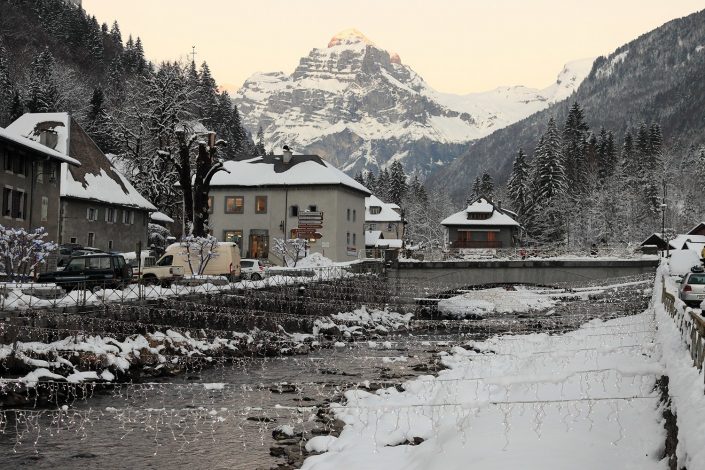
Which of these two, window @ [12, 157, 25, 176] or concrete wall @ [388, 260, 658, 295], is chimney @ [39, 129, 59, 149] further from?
concrete wall @ [388, 260, 658, 295]

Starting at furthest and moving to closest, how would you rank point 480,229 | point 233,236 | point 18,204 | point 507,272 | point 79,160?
1. point 480,229
2. point 233,236
3. point 507,272
4. point 79,160
5. point 18,204

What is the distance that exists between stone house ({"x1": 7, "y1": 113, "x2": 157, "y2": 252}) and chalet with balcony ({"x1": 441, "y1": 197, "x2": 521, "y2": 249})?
1791 inches

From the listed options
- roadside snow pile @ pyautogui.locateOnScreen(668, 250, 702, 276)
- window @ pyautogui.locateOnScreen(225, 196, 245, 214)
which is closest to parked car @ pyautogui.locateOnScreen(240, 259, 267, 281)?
window @ pyautogui.locateOnScreen(225, 196, 245, 214)

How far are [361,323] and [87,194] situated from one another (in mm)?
26821

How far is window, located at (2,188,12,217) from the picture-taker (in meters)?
39.7

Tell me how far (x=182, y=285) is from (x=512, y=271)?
32.1 metres

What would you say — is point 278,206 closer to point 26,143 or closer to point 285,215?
point 285,215

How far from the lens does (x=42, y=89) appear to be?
94375 mm

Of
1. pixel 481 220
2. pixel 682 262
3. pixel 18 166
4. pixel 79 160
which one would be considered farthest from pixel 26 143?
pixel 481 220

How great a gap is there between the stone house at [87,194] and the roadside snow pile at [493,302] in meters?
28.3

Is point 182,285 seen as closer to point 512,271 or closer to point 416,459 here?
point 416,459

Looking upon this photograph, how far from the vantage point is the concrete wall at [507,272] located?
5419 centimetres

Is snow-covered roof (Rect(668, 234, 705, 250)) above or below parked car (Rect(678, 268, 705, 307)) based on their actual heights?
above

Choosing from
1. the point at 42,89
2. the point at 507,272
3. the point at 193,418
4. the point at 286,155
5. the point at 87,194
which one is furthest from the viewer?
the point at 42,89
